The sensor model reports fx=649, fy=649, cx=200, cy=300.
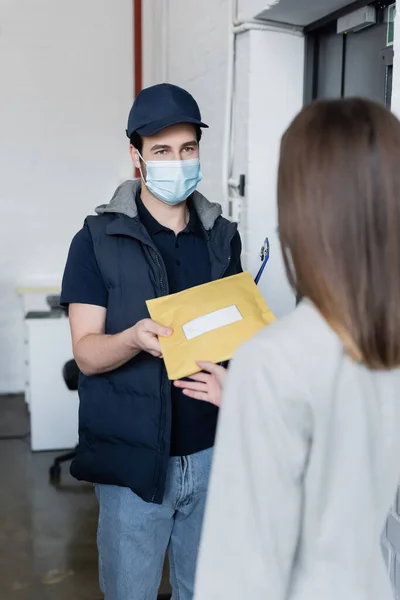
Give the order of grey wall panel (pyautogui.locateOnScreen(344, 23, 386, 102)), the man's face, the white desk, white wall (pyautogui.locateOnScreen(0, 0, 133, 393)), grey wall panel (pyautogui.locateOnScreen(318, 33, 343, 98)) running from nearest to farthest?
the man's face, grey wall panel (pyautogui.locateOnScreen(344, 23, 386, 102)), grey wall panel (pyautogui.locateOnScreen(318, 33, 343, 98)), the white desk, white wall (pyautogui.locateOnScreen(0, 0, 133, 393))

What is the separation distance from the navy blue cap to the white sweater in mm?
789

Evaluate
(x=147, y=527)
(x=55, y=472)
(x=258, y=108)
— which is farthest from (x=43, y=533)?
(x=258, y=108)

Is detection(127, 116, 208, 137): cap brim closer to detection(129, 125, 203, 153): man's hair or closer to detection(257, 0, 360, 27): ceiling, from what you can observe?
detection(129, 125, 203, 153): man's hair

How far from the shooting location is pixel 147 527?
1.42m

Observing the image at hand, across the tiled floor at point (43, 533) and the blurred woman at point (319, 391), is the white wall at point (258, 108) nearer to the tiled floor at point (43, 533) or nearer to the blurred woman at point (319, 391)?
the tiled floor at point (43, 533)

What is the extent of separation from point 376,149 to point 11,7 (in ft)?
12.4

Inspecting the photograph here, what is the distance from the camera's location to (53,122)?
405 centimetres

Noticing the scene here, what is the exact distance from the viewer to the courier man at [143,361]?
1384mm

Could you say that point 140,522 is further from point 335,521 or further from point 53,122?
point 53,122

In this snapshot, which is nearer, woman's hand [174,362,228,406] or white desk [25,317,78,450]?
woman's hand [174,362,228,406]

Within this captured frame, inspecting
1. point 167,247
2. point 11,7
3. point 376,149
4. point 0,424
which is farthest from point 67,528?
point 11,7

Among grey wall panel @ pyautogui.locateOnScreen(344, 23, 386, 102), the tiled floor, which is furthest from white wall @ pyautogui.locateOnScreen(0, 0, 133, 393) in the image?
grey wall panel @ pyautogui.locateOnScreen(344, 23, 386, 102)

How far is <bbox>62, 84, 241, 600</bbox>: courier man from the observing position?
4.54 feet

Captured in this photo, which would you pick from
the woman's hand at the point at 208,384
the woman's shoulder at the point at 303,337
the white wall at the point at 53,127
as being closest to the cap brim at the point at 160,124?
the woman's hand at the point at 208,384
